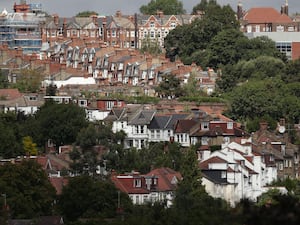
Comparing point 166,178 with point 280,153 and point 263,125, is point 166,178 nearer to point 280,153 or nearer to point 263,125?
point 280,153

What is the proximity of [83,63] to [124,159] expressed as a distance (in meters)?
38.2

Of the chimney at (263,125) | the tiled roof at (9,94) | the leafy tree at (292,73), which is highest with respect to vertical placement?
the leafy tree at (292,73)

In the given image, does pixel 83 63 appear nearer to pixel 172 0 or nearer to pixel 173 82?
pixel 173 82

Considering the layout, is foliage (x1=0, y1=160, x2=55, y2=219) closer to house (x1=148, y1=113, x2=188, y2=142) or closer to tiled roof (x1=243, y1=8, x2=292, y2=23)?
house (x1=148, y1=113, x2=188, y2=142)

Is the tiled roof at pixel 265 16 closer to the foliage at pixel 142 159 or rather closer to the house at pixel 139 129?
the house at pixel 139 129

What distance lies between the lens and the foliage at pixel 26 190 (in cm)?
4556

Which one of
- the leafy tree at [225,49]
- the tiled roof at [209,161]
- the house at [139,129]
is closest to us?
the tiled roof at [209,161]

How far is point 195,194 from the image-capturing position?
1946 inches

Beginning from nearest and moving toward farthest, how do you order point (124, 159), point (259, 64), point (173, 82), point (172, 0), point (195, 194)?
point (195, 194) → point (124, 159) → point (173, 82) → point (259, 64) → point (172, 0)

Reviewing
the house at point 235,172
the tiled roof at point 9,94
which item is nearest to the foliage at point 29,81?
the tiled roof at point 9,94

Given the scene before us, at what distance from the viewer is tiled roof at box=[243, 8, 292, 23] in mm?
112531

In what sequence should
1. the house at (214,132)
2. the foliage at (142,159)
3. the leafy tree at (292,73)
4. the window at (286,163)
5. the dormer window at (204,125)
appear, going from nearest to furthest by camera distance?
the foliage at (142,159) → the window at (286,163) → the house at (214,132) → the dormer window at (204,125) → the leafy tree at (292,73)

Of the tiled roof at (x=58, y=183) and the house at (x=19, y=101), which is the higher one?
the house at (x=19, y=101)

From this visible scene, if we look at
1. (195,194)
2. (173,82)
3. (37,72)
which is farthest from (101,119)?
(195,194)
